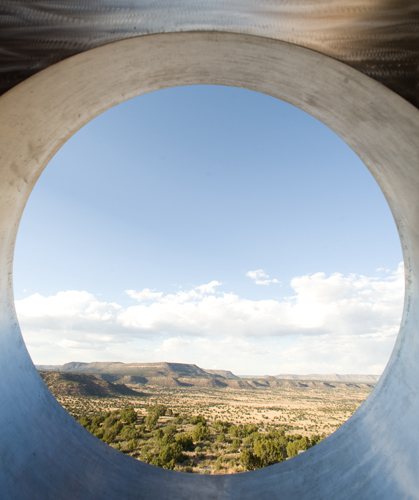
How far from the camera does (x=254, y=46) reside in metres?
3.61

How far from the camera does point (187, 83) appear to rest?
5.11 m

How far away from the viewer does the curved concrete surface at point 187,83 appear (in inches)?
142

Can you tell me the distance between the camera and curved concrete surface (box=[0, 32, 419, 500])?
11.8 feet

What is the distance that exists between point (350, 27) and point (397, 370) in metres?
5.14

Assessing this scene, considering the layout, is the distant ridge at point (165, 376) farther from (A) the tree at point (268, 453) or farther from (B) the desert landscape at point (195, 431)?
(A) the tree at point (268, 453)

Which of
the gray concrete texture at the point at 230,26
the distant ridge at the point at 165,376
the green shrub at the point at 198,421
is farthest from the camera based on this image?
the distant ridge at the point at 165,376

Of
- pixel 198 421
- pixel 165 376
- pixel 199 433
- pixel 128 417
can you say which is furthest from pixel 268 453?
pixel 165 376

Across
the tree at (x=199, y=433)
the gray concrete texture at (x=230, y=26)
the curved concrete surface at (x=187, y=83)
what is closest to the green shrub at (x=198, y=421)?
the tree at (x=199, y=433)

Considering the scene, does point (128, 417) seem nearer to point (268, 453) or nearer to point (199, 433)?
point (199, 433)

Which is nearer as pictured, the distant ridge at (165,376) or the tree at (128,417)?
the tree at (128,417)

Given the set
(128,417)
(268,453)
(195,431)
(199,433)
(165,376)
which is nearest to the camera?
(268,453)

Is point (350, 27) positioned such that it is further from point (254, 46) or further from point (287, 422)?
point (287, 422)

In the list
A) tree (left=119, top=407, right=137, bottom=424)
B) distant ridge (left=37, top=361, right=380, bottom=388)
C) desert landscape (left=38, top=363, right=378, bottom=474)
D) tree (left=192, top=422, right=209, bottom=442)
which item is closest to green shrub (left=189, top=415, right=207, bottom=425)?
desert landscape (left=38, top=363, right=378, bottom=474)

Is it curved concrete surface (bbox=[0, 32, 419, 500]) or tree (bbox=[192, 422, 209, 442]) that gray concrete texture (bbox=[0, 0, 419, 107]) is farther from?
tree (bbox=[192, 422, 209, 442])
